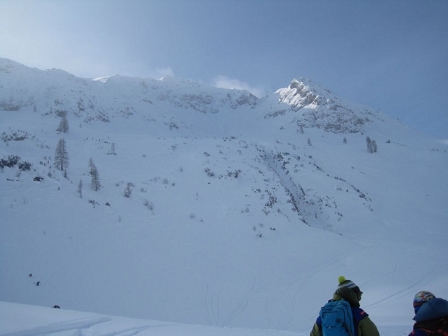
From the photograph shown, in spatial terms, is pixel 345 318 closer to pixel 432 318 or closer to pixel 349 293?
pixel 349 293

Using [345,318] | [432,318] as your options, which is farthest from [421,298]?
[345,318]

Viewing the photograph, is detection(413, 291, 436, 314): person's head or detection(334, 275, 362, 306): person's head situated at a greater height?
detection(334, 275, 362, 306): person's head

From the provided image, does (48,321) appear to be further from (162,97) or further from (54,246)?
(162,97)

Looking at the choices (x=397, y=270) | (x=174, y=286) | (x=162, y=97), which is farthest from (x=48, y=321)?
(x=162, y=97)

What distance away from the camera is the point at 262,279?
46.6 feet

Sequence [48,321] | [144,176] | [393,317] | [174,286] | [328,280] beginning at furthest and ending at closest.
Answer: [144,176]
[328,280]
[174,286]
[393,317]
[48,321]

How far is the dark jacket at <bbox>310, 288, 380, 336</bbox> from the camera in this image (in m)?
2.98

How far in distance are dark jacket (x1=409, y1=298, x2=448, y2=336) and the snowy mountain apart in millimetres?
7469

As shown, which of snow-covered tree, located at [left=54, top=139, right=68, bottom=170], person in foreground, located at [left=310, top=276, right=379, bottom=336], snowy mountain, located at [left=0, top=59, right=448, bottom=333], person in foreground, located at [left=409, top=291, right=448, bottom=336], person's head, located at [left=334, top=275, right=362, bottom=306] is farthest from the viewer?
snow-covered tree, located at [left=54, top=139, right=68, bottom=170]

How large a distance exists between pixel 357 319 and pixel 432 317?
2.51ft

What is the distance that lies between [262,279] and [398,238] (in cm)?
1503

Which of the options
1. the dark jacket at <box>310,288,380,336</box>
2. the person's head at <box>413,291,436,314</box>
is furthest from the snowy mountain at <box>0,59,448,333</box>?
the dark jacket at <box>310,288,380,336</box>

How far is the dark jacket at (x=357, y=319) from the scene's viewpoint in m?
2.98

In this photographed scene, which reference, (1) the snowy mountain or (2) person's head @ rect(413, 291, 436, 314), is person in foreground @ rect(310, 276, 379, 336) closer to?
(2) person's head @ rect(413, 291, 436, 314)
